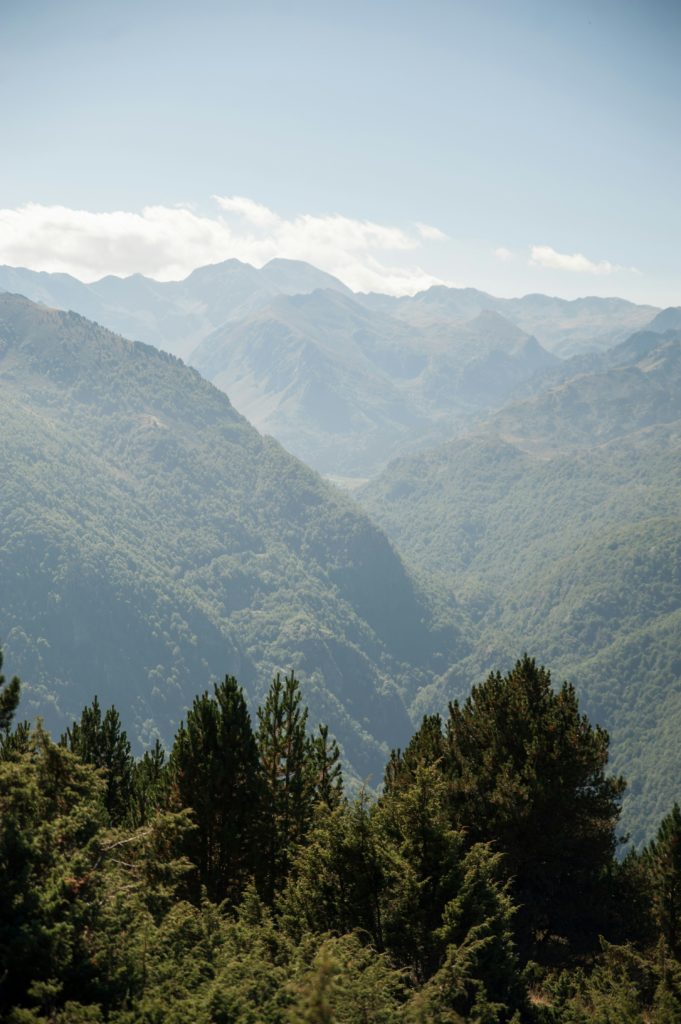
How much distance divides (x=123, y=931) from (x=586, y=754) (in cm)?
2007

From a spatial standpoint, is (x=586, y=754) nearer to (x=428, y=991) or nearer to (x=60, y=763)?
(x=428, y=991)

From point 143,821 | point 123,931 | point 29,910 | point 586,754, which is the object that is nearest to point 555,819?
point 586,754

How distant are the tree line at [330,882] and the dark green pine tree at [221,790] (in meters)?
0.07

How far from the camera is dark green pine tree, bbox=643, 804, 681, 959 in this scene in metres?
27.5

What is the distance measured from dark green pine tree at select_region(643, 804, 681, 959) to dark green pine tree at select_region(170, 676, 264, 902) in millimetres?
15518

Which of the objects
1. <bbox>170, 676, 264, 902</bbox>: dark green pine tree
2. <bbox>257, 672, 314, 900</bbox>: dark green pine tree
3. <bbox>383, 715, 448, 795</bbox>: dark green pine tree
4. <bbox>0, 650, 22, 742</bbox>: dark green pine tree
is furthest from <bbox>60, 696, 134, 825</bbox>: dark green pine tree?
<bbox>0, 650, 22, 742</bbox>: dark green pine tree

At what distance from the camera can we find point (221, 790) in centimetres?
2627

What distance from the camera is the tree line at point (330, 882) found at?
1594 centimetres

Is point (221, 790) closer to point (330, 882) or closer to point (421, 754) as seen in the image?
point (330, 882)

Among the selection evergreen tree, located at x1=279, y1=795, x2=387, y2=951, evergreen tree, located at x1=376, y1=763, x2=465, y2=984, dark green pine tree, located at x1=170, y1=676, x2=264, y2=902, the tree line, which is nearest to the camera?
the tree line

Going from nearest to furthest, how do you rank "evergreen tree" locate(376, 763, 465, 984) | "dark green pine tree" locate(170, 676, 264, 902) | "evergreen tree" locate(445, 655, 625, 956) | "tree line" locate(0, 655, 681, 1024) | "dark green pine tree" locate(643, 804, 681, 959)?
"tree line" locate(0, 655, 681, 1024), "evergreen tree" locate(376, 763, 465, 984), "dark green pine tree" locate(170, 676, 264, 902), "dark green pine tree" locate(643, 804, 681, 959), "evergreen tree" locate(445, 655, 625, 956)

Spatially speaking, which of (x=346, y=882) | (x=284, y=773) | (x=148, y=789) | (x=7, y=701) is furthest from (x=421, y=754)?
(x=7, y=701)

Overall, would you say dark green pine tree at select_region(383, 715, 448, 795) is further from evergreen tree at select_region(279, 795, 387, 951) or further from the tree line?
evergreen tree at select_region(279, 795, 387, 951)

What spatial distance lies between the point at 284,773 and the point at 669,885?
15290 millimetres
